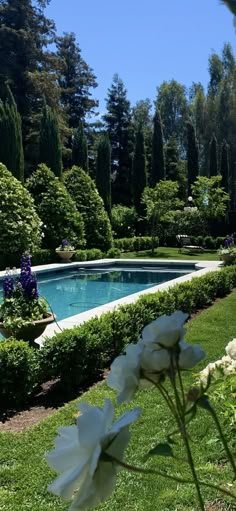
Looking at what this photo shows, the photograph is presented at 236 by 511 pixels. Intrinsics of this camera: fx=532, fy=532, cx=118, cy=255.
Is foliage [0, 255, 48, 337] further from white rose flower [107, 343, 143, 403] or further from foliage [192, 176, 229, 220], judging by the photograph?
foliage [192, 176, 229, 220]

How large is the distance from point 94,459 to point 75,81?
118 ft

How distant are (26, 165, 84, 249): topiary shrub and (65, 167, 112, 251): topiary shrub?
1283mm

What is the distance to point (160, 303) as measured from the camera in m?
7.07

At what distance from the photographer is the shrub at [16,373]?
4.14 meters

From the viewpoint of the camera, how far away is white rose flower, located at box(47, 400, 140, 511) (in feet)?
1.89

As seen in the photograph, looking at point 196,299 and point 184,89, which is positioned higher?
point 184,89

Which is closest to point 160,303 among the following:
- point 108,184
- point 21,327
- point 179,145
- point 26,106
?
point 21,327

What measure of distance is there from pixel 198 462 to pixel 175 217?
21.3 m

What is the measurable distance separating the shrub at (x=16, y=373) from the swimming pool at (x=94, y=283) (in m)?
4.96

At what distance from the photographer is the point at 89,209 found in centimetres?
1930

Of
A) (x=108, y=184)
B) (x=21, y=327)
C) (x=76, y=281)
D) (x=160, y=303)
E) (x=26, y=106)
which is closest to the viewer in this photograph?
(x=21, y=327)

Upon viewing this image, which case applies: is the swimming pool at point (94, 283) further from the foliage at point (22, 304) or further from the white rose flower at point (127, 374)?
the white rose flower at point (127, 374)

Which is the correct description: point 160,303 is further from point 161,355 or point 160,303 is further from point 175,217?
point 175,217

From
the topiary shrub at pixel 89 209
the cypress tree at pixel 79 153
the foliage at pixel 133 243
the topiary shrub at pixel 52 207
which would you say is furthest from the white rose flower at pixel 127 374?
the cypress tree at pixel 79 153
